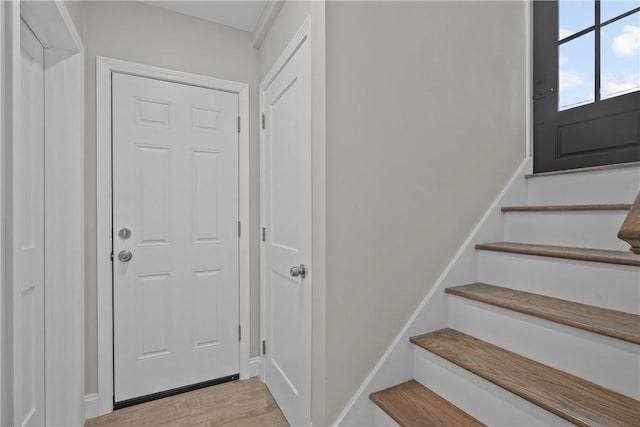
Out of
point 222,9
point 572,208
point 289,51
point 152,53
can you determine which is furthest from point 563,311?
point 152,53

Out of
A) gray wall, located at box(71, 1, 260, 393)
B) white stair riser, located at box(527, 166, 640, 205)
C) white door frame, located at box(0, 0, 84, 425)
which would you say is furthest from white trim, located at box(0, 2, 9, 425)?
white stair riser, located at box(527, 166, 640, 205)

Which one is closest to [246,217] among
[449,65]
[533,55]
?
[449,65]

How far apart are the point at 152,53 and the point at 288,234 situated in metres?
1.45

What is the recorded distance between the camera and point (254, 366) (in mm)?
2250

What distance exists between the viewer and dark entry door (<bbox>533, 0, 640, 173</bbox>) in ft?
5.50

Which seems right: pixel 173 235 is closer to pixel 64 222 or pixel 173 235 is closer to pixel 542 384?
pixel 64 222

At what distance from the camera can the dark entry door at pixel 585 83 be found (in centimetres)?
168

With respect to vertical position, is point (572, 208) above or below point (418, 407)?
above

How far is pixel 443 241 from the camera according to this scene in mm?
1632

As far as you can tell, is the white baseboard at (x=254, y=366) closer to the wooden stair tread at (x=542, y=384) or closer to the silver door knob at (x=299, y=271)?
the silver door knob at (x=299, y=271)

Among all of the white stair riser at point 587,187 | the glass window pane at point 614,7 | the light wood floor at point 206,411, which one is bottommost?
the light wood floor at point 206,411

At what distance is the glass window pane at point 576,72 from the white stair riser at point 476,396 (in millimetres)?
1707

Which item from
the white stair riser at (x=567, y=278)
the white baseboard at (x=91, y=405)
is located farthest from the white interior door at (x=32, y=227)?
the white stair riser at (x=567, y=278)

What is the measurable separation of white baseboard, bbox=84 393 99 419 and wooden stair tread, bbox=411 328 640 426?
1868 millimetres
